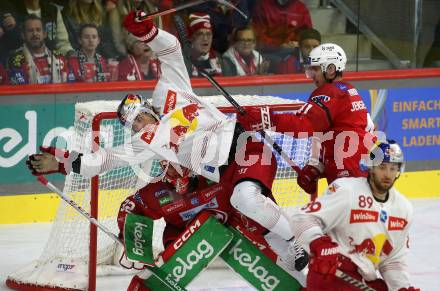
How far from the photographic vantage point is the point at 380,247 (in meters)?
4.07

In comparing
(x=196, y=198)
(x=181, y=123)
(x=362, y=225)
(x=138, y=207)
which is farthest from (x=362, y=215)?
(x=138, y=207)

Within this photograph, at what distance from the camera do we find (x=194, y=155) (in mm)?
4930

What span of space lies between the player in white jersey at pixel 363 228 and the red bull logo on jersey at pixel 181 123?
1.01 meters

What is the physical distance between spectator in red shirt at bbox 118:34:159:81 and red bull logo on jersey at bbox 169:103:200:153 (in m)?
2.13

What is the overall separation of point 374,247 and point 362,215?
0.47 ft

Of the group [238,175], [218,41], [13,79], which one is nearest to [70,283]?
[238,175]

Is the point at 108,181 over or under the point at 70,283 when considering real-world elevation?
over

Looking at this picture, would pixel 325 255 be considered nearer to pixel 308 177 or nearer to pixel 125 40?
pixel 308 177

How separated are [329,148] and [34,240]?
2.02 m

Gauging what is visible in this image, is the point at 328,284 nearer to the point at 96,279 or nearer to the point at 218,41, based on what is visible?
the point at 96,279

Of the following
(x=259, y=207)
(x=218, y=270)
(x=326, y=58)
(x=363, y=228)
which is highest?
(x=326, y=58)

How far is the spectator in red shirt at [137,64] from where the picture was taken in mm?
7109

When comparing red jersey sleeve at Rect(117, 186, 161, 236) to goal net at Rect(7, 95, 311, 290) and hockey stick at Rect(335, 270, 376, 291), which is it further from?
hockey stick at Rect(335, 270, 376, 291)

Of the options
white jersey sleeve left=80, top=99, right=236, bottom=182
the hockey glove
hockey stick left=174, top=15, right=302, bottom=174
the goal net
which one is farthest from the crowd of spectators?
the hockey glove
